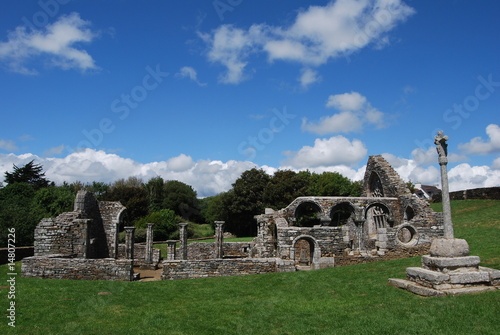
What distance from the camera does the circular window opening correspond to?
1778cm

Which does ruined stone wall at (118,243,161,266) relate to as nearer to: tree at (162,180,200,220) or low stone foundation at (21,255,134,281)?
low stone foundation at (21,255,134,281)

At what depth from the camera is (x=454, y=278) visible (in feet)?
26.6

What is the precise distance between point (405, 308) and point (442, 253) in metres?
2.19

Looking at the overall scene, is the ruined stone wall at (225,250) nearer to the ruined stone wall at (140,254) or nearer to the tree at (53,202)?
the ruined stone wall at (140,254)

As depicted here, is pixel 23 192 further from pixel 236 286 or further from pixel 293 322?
pixel 293 322

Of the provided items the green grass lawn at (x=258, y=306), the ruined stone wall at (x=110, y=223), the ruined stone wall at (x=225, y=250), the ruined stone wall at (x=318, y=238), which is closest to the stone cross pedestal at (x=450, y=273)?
the green grass lawn at (x=258, y=306)

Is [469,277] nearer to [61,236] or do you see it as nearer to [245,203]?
[61,236]

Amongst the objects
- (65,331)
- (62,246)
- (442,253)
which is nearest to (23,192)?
(62,246)

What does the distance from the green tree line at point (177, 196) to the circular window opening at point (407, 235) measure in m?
18.8

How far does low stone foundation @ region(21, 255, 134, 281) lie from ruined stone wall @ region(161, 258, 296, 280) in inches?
65.2

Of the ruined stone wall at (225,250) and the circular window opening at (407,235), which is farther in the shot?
the ruined stone wall at (225,250)

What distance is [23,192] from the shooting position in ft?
141

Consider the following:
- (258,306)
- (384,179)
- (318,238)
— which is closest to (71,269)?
(258,306)

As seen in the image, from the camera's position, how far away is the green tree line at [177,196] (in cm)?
3847
